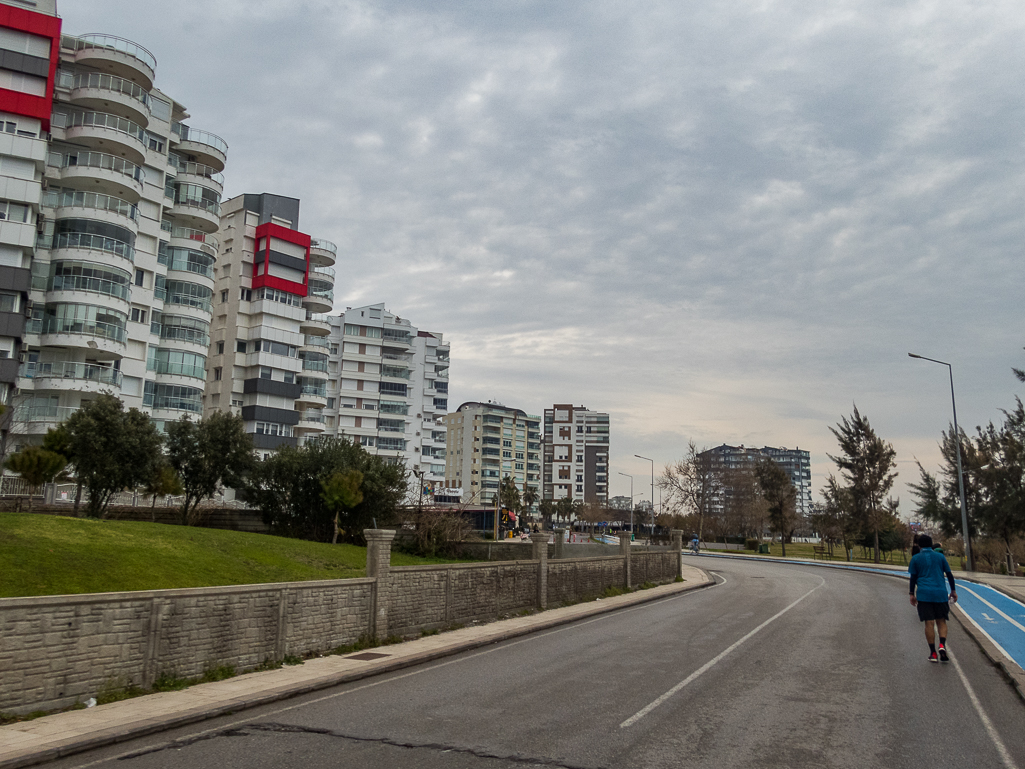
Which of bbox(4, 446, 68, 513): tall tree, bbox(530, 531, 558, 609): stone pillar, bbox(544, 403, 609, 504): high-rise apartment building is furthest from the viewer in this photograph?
bbox(544, 403, 609, 504): high-rise apartment building

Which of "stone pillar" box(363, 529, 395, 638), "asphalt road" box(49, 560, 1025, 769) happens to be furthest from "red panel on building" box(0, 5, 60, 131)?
"asphalt road" box(49, 560, 1025, 769)

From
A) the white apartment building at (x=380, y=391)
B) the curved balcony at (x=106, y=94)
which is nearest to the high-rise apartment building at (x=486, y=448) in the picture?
the white apartment building at (x=380, y=391)

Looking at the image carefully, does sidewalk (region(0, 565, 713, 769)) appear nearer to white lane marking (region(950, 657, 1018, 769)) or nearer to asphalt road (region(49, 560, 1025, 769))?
asphalt road (region(49, 560, 1025, 769))

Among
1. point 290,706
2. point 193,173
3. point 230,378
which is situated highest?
point 193,173

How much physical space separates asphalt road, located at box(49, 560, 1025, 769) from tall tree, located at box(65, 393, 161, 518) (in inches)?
1031

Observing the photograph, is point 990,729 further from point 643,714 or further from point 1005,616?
point 1005,616

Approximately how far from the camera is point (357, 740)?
776 cm

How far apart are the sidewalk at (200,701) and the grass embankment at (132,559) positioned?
6058mm

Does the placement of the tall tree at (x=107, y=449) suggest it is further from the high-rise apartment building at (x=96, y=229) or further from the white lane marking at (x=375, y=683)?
the white lane marking at (x=375, y=683)

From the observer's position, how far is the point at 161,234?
185 ft

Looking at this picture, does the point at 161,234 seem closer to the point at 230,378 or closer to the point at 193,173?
the point at 193,173

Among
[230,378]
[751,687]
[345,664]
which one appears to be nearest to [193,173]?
[230,378]

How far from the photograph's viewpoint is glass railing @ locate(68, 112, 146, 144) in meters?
49.4

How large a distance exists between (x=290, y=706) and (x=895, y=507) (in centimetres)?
7384
